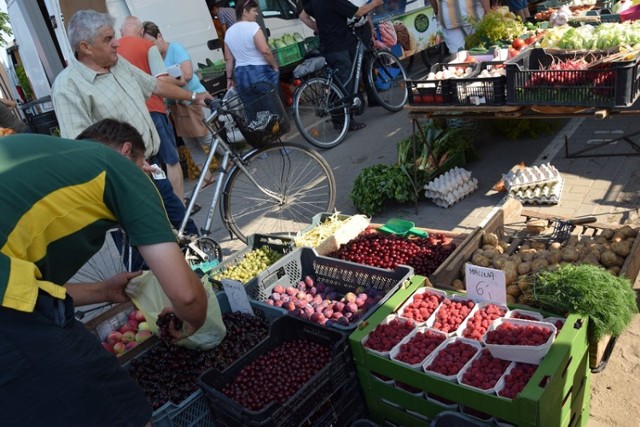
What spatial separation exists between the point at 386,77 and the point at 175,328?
6.77 meters

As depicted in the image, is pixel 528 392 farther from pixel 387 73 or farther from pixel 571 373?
pixel 387 73

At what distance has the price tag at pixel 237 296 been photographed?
3.14 metres

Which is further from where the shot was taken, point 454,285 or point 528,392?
point 454,285

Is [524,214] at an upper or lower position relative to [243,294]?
lower

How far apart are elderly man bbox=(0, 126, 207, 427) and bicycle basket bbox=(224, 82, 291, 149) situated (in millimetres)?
2456

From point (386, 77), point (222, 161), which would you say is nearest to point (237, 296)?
point (222, 161)

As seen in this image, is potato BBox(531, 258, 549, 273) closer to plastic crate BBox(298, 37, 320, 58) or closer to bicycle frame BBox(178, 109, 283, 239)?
bicycle frame BBox(178, 109, 283, 239)

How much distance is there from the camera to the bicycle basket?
417cm

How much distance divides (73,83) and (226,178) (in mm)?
1350

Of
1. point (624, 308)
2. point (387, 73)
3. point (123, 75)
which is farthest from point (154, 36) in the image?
point (624, 308)

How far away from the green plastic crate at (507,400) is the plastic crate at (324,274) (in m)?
0.33

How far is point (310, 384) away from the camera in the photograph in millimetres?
2377

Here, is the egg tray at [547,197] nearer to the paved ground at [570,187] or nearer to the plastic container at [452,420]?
the paved ground at [570,187]

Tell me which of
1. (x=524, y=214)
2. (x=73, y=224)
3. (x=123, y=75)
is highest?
(x=123, y=75)
